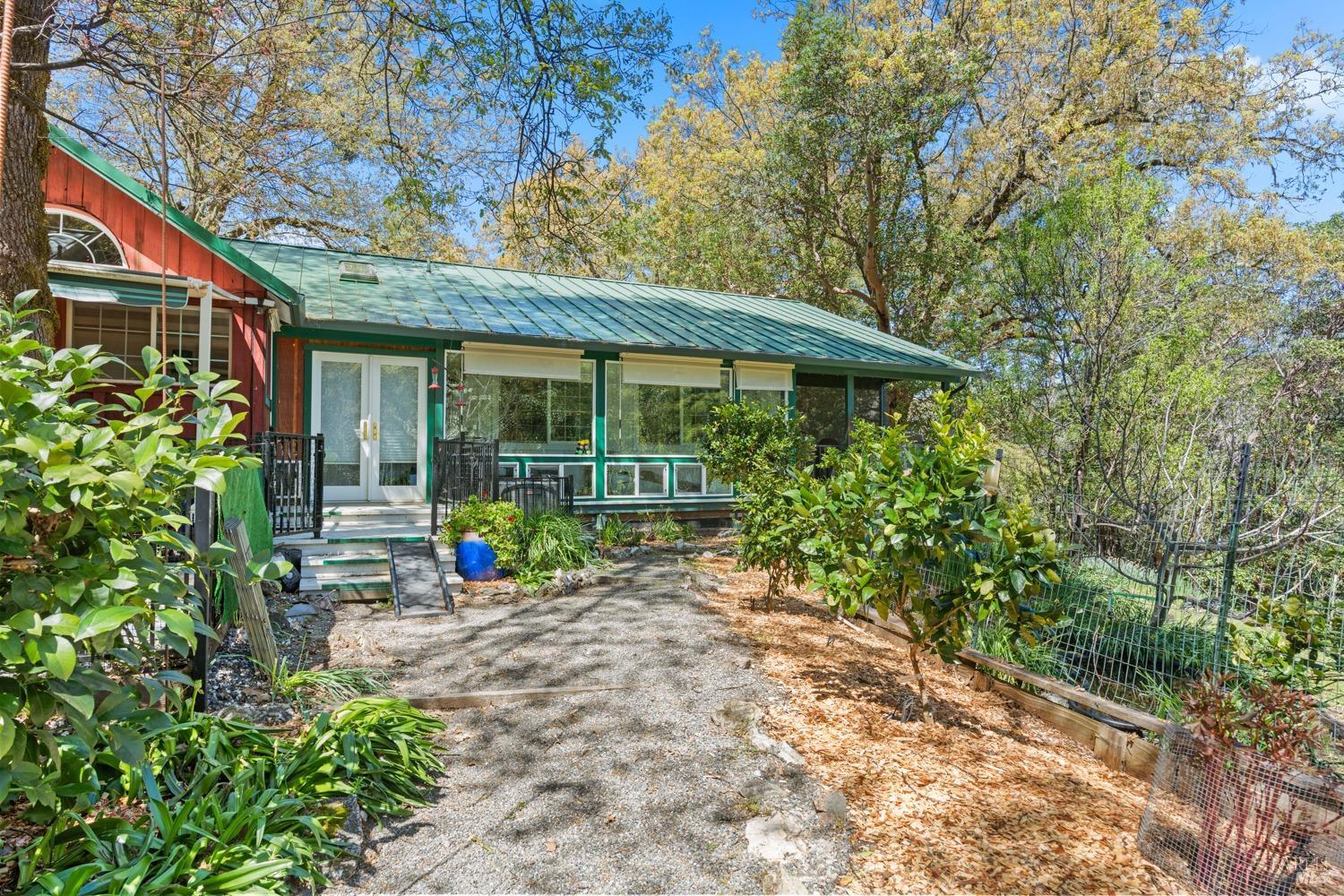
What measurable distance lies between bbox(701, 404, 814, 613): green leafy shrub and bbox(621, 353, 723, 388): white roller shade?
220cm

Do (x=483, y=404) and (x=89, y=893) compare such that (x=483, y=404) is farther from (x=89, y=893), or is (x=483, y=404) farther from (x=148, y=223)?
(x=89, y=893)

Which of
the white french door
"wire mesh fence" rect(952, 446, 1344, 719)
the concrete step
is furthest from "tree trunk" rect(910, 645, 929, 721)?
the white french door

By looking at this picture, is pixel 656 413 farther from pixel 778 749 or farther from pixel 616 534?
pixel 778 749

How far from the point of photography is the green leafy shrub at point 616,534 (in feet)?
32.3

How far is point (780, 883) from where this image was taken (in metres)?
2.67

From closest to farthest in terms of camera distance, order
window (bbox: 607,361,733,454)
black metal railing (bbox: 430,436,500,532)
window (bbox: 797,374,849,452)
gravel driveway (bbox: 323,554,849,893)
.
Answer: gravel driveway (bbox: 323,554,849,893) < black metal railing (bbox: 430,436,500,532) < window (bbox: 607,361,733,454) < window (bbox: 797,374,849,452)

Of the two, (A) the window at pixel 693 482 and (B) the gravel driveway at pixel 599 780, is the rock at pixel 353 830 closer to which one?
(B) the gravel driveway at pixel 599 780

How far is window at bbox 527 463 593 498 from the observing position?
10578 mm

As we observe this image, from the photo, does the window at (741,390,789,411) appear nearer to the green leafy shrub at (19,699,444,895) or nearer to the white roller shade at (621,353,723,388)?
the white roller shade at (621,353,723,388)

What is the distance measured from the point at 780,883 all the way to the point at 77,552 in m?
2.62

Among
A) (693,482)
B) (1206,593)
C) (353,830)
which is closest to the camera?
(353,830)

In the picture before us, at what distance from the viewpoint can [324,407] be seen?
9.83m

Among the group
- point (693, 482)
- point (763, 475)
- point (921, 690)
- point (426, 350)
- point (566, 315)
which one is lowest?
point (921, 690)

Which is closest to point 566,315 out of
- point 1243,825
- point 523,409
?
point 523,409
